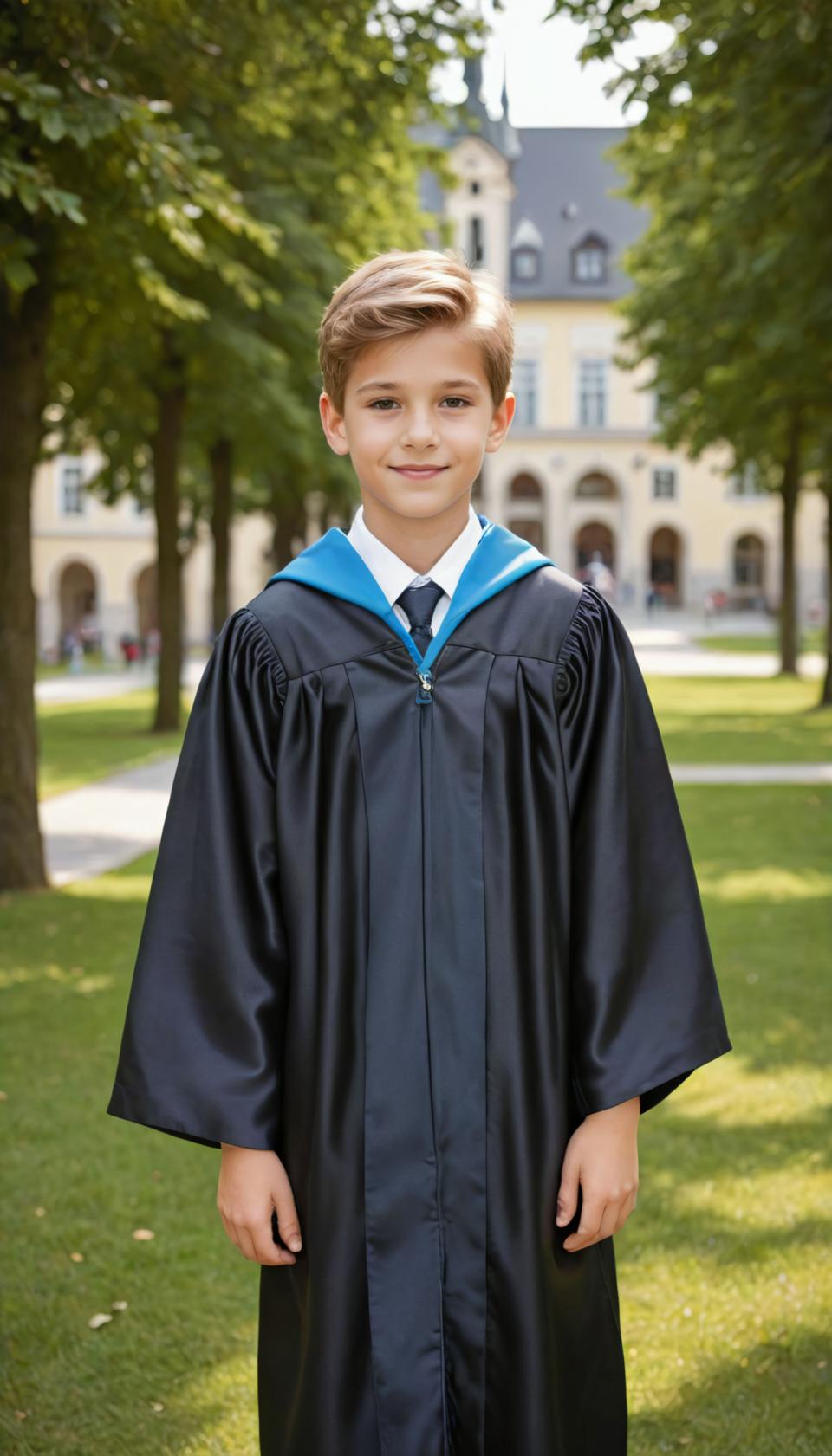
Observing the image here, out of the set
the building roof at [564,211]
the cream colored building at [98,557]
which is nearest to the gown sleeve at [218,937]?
the cream colored building at [98,557]

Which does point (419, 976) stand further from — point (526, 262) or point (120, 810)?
point (526, 262)

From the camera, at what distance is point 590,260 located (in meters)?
67.4

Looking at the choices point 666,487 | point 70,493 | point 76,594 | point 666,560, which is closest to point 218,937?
point 70,493

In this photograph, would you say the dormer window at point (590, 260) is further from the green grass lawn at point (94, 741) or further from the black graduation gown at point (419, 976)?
the black graduation gown at point (419, 976)

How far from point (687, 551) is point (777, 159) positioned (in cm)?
5866

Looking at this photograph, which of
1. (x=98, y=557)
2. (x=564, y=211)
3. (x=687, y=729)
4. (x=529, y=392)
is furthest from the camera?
(x=564, y=211)

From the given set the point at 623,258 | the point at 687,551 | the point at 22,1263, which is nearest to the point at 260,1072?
the point at 22,1263

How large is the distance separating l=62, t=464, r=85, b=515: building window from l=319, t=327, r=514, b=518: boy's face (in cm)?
5712

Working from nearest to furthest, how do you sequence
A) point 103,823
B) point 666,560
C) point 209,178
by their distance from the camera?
point 209,178 → point 103,823 → point 666,560

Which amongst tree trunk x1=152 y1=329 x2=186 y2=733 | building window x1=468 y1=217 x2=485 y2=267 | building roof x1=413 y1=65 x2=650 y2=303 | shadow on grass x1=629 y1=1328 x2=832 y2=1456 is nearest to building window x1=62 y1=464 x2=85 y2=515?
building window x1=468 y1=217 x2=485 y2=267

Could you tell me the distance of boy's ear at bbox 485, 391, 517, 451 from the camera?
244 cm

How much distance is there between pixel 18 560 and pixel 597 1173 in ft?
24.2

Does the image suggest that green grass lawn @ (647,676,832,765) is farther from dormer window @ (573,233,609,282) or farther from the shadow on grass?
dormer window @ (573,233,609,282)

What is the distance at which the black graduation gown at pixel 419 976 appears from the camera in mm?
2230
